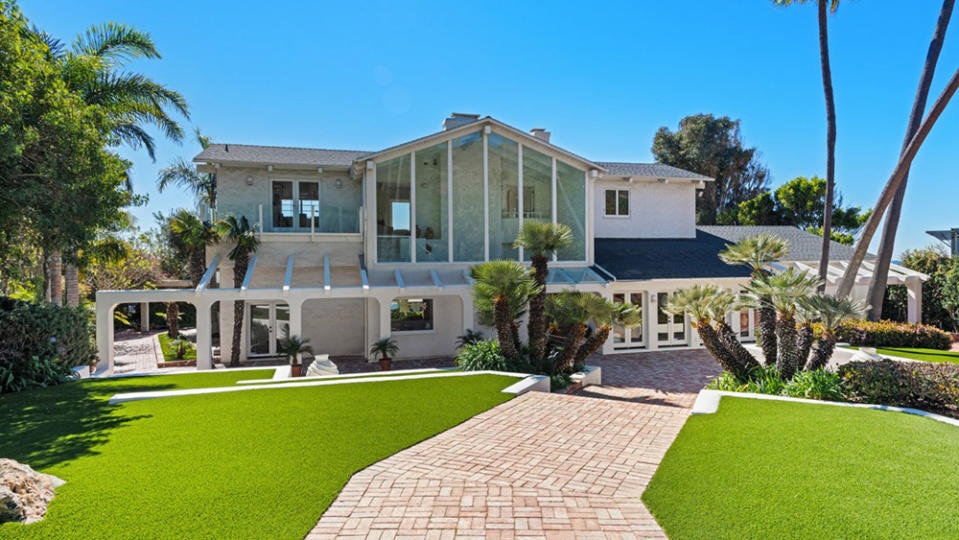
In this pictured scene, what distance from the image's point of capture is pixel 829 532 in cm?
473

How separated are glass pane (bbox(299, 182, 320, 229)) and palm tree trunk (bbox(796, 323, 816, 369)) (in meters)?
17.2

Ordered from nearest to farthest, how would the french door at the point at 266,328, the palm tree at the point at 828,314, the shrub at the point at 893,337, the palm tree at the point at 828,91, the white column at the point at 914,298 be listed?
the palm tree at the point at 828,314 → the shrub at the point at 893,337 → the palm tree at the point at 828,91 → the french door at the point at 266,328 → the white column at the point at 914,298

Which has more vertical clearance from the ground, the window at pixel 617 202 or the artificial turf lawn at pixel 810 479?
the window at pixel 617 202

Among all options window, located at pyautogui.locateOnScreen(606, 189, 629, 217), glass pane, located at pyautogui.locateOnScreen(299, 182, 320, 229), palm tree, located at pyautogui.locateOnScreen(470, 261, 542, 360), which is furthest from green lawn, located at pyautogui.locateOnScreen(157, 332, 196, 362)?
window, located at pyautogui.locateOnScreen(606, 189, 629, 217)

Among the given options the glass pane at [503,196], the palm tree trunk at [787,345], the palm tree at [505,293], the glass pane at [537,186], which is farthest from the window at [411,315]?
the palm tree trunk at [787,345]

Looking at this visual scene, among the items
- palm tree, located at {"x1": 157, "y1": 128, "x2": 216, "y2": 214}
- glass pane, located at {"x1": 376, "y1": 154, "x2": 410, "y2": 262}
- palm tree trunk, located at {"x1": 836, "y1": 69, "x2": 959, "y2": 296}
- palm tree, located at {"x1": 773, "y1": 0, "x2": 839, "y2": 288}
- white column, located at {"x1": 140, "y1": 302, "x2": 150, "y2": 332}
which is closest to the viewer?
palm tree trunk, located at {"x1": 836, "y1": 69, "x2": 959, "y2": 296}

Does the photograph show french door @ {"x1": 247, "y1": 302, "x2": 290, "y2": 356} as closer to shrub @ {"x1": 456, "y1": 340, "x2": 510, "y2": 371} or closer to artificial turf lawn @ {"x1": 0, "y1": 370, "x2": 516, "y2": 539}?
artificial turf lawn @ {"x1": 0, "y1": 370, "x2": 516, "y2": 539}

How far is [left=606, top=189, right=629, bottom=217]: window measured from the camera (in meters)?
25.8

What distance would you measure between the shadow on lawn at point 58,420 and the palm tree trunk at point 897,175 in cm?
2167

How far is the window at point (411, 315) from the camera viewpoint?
21031mm

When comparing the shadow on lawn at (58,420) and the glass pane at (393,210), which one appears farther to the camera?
the glass pane at (393,210)

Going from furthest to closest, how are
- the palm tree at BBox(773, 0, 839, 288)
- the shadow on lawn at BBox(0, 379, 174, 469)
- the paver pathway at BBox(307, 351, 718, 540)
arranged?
the palm tree at BBox(773, 0, 839, 288) < the shadow on lawn at BBox(0, 379, 174, 469) < the paver pathway at BBox(307, 351, 718, 540)

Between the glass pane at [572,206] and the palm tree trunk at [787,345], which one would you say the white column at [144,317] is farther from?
the palm tree trunk at [787,345]

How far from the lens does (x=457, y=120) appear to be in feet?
74.8
